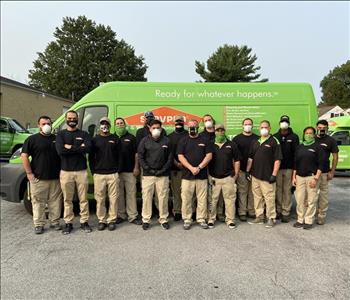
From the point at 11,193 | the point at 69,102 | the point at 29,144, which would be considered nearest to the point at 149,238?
the point at 29,144

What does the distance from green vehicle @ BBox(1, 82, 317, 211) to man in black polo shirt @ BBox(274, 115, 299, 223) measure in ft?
1.62

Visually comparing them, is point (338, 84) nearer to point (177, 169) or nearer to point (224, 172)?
point (224, 172)

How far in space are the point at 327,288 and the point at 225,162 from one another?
9.18ft

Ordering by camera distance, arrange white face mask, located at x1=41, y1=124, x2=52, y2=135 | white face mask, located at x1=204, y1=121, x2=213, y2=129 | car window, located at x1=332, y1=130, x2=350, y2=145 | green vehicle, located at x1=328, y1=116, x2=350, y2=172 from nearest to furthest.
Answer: white face mask, located at x1=41, y1=124, x2=52, y2=135 → white face mask, located at x1=204, y1=121, x2=213, y2=129 → green vehicle, located at x1=328, y1=116, x2=350, y2=172 → car window, located at x1=332, y1=130, x2=350, y2=145

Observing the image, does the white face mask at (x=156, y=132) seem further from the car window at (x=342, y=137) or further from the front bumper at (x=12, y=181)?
the car window at (x=342, y=137)

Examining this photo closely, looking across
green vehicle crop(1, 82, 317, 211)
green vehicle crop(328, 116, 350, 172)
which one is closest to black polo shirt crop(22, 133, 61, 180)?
green vehicle crop(1, 82, 317, 211)

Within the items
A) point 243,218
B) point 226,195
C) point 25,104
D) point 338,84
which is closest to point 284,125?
point 226,195

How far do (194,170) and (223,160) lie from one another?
60 cm

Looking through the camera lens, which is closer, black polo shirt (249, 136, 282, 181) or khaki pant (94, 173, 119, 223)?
khaki pant (94, 173, 119, 223)

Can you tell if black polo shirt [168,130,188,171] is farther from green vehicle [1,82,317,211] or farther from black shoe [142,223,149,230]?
black shoe [142,223,149,230]

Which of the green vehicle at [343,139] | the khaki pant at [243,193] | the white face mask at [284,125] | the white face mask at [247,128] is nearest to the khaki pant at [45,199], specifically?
the khaki pant at [243,193]

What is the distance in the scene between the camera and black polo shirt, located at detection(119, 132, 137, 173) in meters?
6.49

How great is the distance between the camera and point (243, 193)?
695 centimetres

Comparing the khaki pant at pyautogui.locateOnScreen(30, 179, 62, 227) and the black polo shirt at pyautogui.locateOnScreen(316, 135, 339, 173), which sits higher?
the black polo shirt at pyautogui.locateOnScreen(316, 135, 339, 173)
